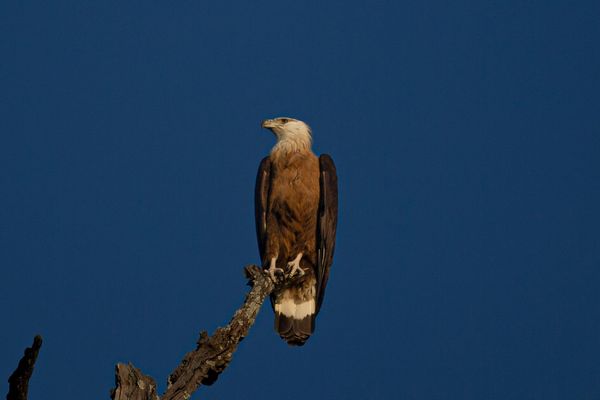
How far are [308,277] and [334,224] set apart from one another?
56 centimetres

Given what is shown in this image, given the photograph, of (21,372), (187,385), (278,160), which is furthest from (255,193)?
(21,372)

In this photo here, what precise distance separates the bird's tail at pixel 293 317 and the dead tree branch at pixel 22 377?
12.2 feet

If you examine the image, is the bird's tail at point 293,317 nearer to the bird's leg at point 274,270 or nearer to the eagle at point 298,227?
the eagle at point 298,227

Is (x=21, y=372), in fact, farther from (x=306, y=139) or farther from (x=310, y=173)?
(x=306, y=139)

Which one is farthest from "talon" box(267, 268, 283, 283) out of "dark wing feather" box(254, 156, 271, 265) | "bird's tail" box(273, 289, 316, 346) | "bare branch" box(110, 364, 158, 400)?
"bare branch" box(110, 364, 158, 400)

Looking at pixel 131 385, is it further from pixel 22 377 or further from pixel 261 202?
pixel 261 202

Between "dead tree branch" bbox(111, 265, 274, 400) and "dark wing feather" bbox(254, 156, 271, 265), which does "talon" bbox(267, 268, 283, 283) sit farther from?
"dead tree branch" bbox(111, 265, 274, 400)

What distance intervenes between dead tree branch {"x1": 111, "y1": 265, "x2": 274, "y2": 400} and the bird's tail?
158cm

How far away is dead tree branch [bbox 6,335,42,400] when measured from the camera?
382 centimetres

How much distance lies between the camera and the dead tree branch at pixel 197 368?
4742 mm

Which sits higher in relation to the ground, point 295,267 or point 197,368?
point 295,267

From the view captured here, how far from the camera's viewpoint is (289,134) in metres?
8.48

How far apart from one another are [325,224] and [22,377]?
4255 millimetres

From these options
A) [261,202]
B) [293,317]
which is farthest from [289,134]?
[293,317]
